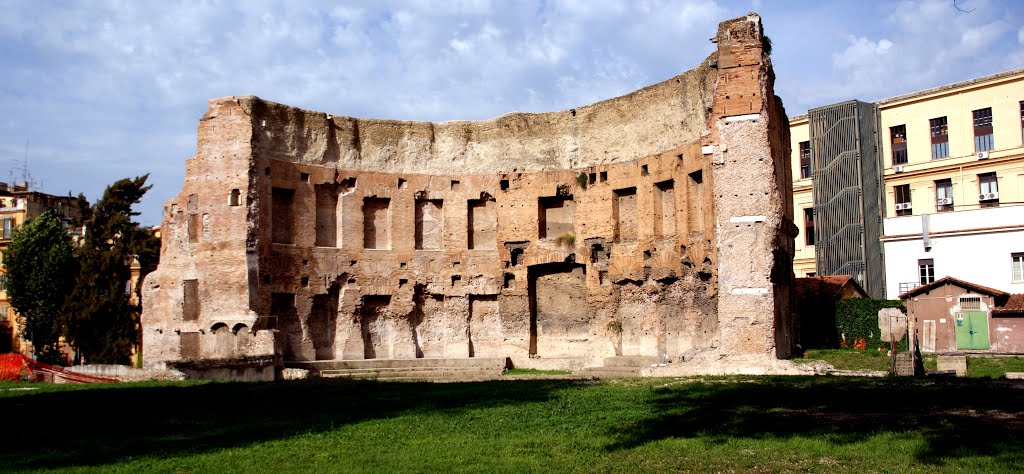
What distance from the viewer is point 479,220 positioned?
2823 cm

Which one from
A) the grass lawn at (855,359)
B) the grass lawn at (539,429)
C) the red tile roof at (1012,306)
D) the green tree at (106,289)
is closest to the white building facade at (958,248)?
the red tile roof at (1012,306)

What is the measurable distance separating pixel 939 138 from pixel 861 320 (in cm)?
1283

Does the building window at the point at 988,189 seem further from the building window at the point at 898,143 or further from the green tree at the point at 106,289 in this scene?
the green tree at the point at 106,289

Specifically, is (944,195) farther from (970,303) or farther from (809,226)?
(970,303)

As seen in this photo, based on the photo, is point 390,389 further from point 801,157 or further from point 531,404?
point 801,157

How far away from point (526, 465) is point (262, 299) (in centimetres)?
1723

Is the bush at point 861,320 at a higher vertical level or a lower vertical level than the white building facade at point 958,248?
lower

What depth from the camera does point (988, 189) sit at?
35.3 metres

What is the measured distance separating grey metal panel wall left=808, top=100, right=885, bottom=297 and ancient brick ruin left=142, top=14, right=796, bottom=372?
15.7 m

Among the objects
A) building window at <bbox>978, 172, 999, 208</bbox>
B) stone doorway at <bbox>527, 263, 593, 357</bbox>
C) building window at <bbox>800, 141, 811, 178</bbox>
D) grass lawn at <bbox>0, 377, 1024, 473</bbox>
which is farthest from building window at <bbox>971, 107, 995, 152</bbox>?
grass lawn at <bbox>0, 377, 1024, 473</bbox>

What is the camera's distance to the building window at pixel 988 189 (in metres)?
35.1

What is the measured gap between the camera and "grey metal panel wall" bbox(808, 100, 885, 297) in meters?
37.2

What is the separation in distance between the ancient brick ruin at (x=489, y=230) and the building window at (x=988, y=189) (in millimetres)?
16685

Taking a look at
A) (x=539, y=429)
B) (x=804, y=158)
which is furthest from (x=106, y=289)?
(x=804, y=158)
